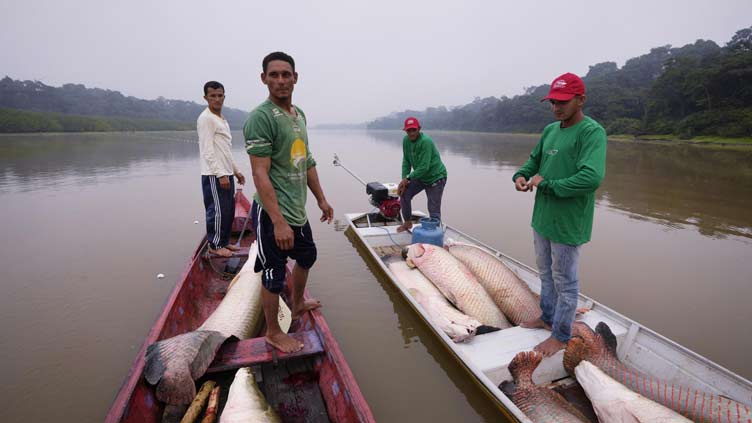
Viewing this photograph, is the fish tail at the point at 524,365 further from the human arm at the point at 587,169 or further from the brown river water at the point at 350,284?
the human arm at the point at 587,169

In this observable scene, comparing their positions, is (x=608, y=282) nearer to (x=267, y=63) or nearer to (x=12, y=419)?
(x=267, y=63)

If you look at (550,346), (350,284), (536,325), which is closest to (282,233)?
(550,346)

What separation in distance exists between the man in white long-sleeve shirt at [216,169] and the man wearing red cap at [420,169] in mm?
2931

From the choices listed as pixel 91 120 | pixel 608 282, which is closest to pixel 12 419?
pixel 608 282

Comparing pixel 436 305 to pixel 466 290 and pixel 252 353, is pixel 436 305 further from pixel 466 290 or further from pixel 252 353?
pixel 252 353

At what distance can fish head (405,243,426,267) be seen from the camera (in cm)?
539

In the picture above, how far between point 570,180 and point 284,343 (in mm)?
2639

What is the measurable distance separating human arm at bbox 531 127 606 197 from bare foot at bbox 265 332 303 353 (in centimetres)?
247

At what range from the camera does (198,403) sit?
254 centimetres

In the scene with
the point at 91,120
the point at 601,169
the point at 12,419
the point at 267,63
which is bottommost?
the point at 12,419

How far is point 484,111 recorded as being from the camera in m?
99.1

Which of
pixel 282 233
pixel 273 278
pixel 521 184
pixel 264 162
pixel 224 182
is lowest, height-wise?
pixel 273 278

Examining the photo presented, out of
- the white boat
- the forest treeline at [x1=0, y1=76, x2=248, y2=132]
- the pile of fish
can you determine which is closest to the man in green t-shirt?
the white boat

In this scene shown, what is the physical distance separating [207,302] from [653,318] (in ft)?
19.5
